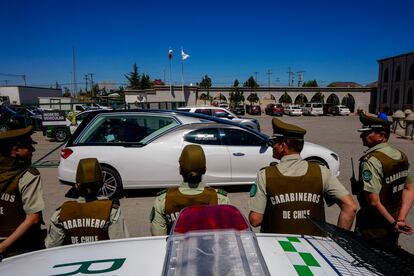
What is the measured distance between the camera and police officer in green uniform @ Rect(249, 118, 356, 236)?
212cm

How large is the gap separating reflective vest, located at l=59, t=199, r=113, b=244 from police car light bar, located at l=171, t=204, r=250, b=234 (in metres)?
0.87

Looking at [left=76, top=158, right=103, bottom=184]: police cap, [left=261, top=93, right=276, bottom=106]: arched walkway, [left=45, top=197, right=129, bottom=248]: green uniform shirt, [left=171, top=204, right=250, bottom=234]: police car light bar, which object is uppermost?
[left=261, top=93, right=276, bottom=106]: arched walkway

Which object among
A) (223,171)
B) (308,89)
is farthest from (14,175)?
(308,89)

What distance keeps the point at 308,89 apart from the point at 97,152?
189ft

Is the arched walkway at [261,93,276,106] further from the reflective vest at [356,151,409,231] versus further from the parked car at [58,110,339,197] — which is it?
the reflective vest at [356,151,409,231]

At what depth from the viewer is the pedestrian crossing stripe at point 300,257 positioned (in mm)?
1288

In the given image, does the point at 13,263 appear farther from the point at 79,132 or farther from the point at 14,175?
the point at 79,132

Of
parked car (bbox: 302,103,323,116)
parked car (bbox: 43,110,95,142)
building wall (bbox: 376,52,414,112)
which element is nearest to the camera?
parked car (bbox: 43,110,95,142)

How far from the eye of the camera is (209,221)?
141 centimetres

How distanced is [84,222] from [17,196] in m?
0.61

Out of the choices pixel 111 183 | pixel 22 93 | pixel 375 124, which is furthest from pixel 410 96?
pixel 22 93

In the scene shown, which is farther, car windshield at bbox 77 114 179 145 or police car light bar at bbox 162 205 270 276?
car windshield at bbox 77 114 179 145

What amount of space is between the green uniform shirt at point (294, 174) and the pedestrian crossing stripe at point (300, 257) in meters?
0.54

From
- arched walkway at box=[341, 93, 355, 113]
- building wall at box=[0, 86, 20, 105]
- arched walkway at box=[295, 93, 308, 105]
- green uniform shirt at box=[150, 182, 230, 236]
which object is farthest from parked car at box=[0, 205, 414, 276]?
arched walkway at box=[295, 93, 308, 105]
